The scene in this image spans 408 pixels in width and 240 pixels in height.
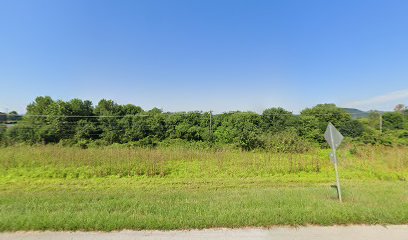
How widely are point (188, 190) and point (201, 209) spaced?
2230 millimetres

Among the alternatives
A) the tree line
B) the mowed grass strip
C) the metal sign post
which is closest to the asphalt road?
the mowed grass strip

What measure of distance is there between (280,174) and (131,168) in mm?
6433

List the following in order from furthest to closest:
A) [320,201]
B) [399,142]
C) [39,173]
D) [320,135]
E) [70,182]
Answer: [320,135]
[399,142]
[39,173]
[70,182]
[320,201]

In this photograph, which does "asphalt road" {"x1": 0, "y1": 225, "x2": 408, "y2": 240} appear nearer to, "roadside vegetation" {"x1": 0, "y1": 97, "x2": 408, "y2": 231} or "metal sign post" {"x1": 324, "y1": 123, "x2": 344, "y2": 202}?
"roadside vegetation" {"x1": 0, "y1": 97, "x2": 408, "y2": 231}

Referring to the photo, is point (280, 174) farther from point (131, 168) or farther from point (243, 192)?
point (131, 168)

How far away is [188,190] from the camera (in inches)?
282

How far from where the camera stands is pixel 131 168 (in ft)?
32.5

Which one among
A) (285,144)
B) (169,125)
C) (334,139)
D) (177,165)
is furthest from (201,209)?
(169,125)

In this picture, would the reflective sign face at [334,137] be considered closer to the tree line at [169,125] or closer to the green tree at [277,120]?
the tree line at [169,125]

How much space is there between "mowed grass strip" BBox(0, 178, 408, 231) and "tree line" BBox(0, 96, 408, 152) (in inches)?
459

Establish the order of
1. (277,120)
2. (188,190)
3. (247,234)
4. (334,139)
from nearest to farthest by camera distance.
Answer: (247,234) → (334,139) → (188,190) → (277,120)

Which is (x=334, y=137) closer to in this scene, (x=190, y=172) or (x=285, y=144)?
(x=190, y=172)

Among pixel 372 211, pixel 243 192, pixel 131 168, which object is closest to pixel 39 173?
pixel 131 168

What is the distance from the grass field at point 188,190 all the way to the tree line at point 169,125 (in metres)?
6.38
